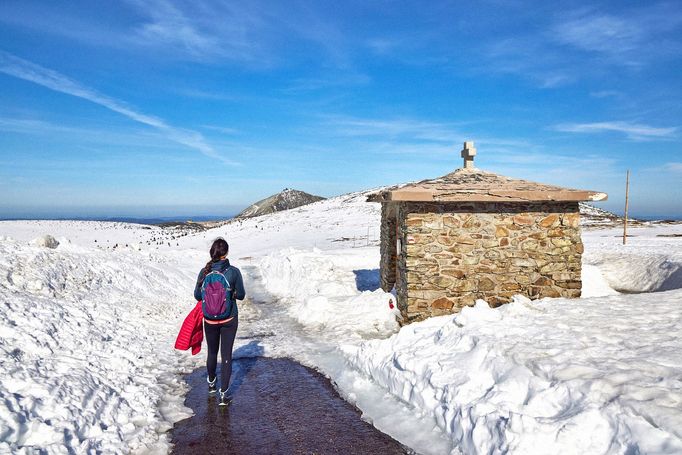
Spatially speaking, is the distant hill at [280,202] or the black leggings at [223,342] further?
the distant hill at [280,202]

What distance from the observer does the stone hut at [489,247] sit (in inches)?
383

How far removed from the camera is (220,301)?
19.4 feet

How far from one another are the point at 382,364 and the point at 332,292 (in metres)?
7.44

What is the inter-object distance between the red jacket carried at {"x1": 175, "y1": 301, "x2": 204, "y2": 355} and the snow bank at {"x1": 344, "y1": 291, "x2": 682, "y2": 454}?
8.68 ft

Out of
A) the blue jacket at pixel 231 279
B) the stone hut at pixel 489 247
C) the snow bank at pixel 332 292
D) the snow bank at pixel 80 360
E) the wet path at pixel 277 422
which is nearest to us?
the snow bank at pixel 80 360

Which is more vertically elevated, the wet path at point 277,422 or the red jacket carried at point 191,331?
the red jacket carried at point 191,331

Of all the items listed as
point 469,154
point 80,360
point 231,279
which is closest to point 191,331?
point 231,279

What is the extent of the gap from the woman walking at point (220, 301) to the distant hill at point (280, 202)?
202ft

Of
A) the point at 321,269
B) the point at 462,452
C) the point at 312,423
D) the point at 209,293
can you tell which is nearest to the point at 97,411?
the point at 209,293

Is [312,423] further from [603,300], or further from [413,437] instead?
[603,300]

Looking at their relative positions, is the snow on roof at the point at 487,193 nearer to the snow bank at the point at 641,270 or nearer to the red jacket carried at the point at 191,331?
the red jacket carried at the point at 191,331

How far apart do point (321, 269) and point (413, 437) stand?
1182 cm

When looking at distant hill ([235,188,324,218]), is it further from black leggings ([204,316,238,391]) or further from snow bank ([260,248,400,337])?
black leggings ([204,316,238,391])

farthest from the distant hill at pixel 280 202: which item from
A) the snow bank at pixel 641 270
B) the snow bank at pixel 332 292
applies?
the snow bank at pixel 641 270
